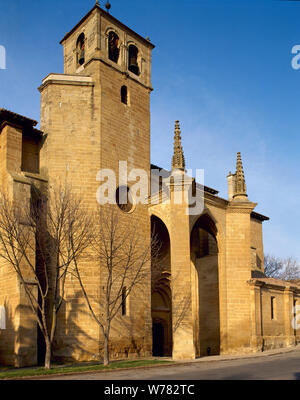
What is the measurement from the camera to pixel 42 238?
20.3 m

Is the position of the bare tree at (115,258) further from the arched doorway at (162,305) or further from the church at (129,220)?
the arched doorway at (162,305)

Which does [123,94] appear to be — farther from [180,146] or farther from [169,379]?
[169,379]

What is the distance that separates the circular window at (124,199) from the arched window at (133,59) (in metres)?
7.32

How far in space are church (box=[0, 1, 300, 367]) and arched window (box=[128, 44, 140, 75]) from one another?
0.19 feet

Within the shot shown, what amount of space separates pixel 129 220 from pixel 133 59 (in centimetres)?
975

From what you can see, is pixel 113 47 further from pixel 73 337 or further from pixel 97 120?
pixel 73 337

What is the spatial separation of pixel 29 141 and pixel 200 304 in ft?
45.4

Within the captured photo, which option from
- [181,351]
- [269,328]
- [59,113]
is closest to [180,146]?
[59,113]

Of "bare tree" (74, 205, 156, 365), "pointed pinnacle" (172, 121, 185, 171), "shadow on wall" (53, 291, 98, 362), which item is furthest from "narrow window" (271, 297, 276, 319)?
"shadow on wall" (53, 291, 98, 362)

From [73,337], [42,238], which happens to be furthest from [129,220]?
[73,337]

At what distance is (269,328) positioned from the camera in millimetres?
26828

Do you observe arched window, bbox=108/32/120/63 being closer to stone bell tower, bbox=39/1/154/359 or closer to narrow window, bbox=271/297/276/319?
stone bell tower, bbox=39/1/154/359

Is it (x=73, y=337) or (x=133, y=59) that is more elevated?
(x=133, y=59)

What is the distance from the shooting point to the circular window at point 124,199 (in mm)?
22953
